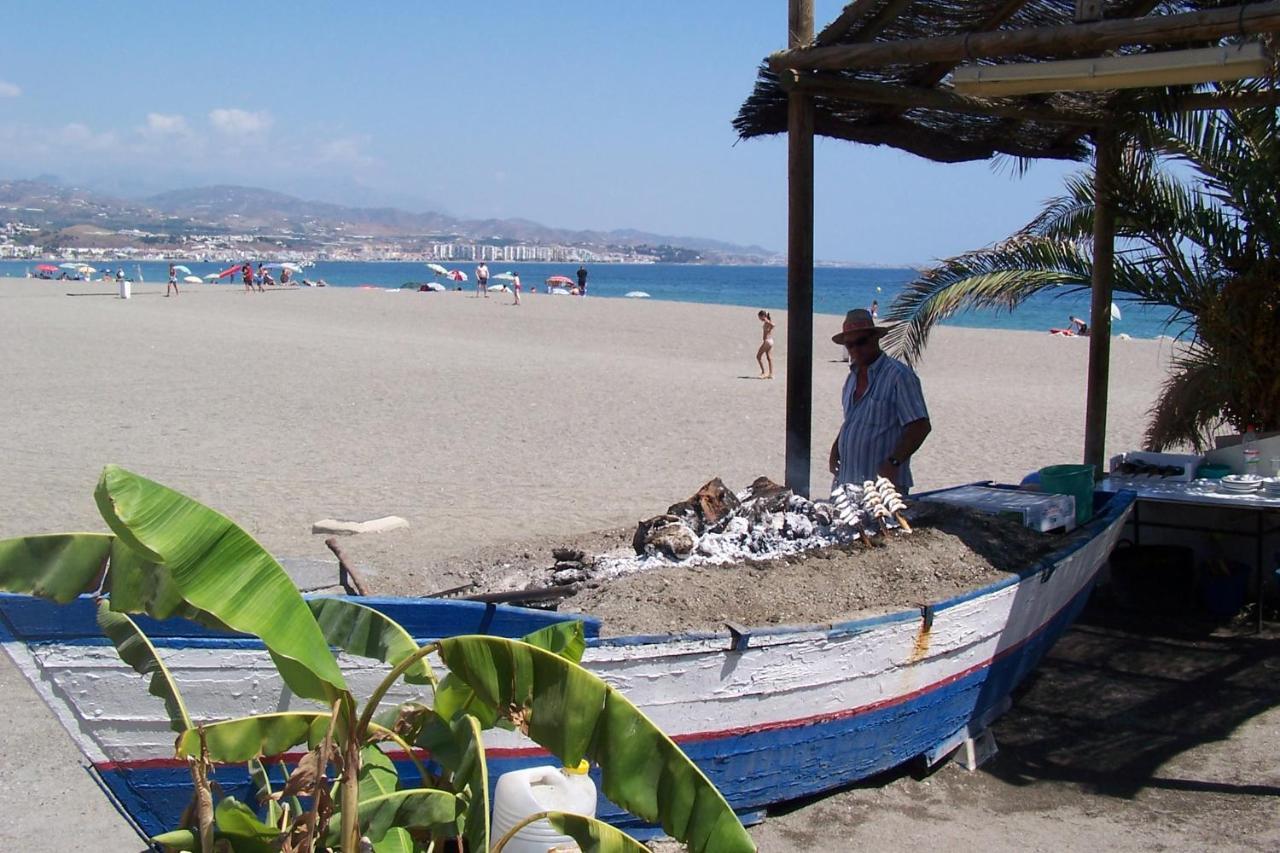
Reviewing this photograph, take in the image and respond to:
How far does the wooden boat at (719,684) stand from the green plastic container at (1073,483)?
0.72 meters

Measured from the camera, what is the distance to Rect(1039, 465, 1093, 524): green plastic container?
→ 6.25m

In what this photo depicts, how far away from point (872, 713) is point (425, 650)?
2.34 m

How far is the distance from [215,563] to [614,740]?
1039mm

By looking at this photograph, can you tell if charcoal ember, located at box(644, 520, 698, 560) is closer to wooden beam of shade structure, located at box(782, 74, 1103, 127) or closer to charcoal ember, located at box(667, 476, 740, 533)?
charcoal ember, located at box(667, 476, 740, 533)

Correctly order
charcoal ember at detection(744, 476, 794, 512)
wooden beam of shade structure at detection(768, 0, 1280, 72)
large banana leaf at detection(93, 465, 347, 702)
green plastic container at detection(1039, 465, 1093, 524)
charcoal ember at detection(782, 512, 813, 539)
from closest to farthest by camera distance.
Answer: large banana leaf at detection(93, 465, 347, 702) → wooden beam of shade structure at detection(768, 0, 1280, 72) → charcoal ember at detection(782, 512, 813, 539) → charcoal ember at detection(744, 476, 794, 512) → green plastic container at detection(1039, 465, 1093, 524)

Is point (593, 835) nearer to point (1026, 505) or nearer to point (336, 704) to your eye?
point (336, 704)

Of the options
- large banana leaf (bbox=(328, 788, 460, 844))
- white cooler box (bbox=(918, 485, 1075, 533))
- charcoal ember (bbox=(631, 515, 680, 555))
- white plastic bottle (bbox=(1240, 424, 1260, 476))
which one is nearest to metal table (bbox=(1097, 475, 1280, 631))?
white plastic bottle (bbox=(1240, 424, 1260, 476))

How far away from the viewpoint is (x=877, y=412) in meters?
6.31

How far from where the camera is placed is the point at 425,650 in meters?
2.87

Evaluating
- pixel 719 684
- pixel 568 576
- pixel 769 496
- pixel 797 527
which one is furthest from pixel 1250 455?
pixel 719 684

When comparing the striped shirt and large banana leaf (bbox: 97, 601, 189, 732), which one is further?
the striped shirt

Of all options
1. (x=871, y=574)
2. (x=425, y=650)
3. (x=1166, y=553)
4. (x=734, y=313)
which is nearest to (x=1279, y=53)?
(x=1166, y=553)

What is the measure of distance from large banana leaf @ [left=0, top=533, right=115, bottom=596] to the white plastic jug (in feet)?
4.53

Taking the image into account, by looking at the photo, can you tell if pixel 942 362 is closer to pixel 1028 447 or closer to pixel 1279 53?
pixel 1028 447
